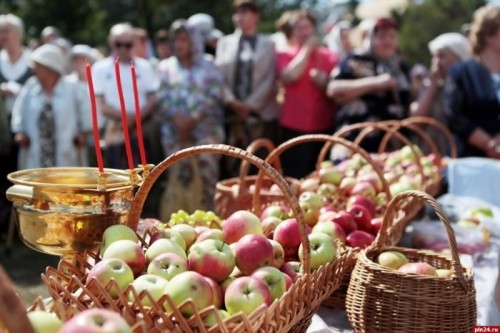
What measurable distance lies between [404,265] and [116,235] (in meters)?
0.78

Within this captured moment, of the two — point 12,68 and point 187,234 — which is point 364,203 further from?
point 12,68

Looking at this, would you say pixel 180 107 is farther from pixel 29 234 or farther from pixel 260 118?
pixel 29 234

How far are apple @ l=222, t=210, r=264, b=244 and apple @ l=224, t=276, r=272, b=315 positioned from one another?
11.4 inches

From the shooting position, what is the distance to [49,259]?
4.63 metres

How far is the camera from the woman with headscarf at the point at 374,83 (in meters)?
4.18

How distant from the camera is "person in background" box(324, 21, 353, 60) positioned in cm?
621

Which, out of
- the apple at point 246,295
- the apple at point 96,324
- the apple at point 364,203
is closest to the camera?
the apple at point 96,324

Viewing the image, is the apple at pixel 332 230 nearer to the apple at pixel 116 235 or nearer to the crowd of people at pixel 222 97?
the apple at pixel 116 235

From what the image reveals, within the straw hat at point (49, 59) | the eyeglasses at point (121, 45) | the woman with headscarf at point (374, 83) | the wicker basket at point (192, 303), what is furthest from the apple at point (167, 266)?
the eyeglasses at point (121, 45)

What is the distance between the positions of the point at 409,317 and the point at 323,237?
30 centimetres

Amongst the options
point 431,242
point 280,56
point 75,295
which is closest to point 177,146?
point 280,56

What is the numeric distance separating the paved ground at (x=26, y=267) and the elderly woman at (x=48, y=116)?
0.70m

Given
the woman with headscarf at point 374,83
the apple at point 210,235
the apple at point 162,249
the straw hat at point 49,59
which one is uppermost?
the straw hat at point 49,59

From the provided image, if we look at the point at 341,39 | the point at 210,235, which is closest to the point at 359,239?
the point at 210,235
